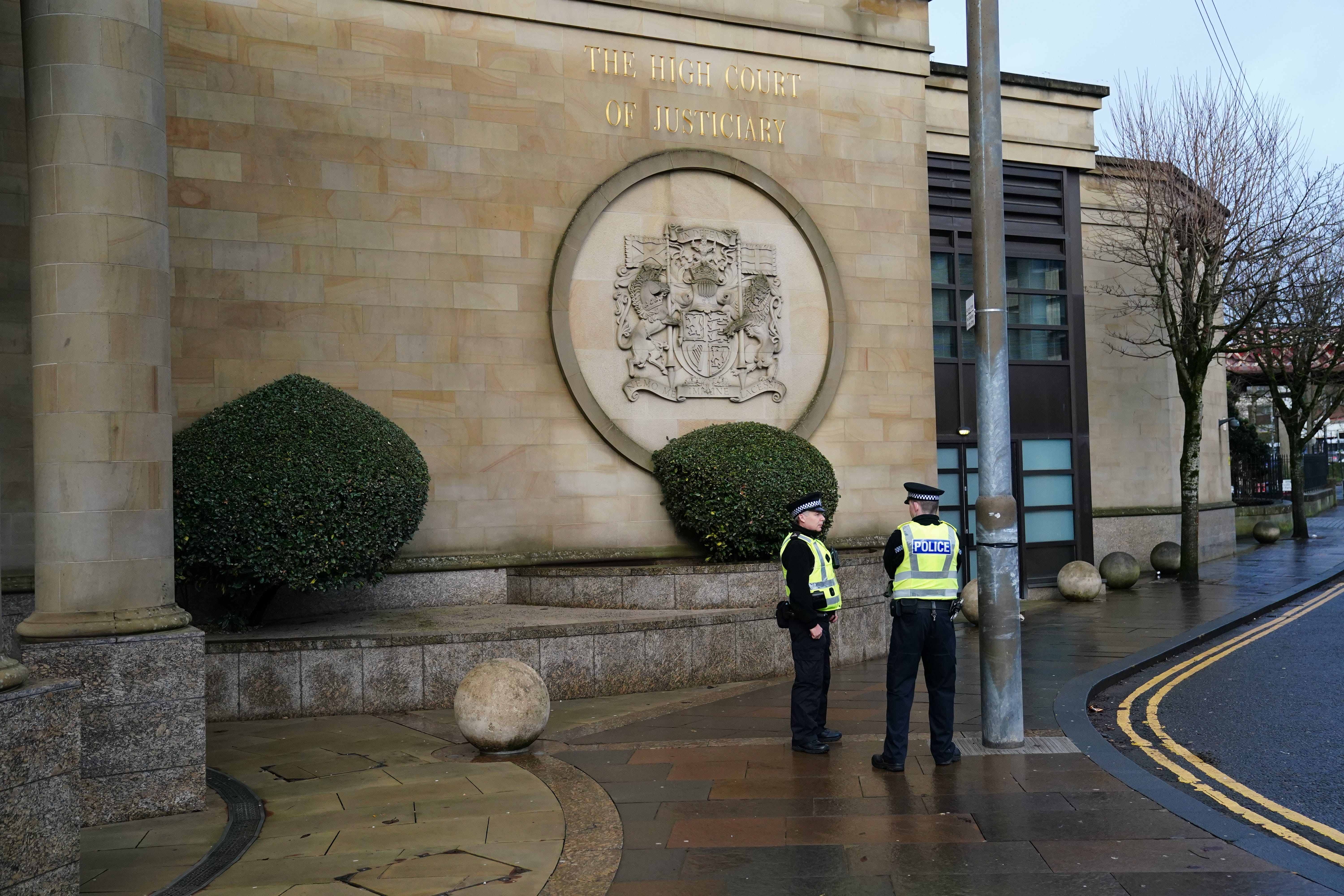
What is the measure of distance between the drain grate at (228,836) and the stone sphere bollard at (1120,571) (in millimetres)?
16204

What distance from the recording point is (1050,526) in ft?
68.9

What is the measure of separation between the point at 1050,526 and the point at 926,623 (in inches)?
541

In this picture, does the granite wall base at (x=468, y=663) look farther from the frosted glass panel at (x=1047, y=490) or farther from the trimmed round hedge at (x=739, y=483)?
the frosted glass panel at (x=1047, y=490)

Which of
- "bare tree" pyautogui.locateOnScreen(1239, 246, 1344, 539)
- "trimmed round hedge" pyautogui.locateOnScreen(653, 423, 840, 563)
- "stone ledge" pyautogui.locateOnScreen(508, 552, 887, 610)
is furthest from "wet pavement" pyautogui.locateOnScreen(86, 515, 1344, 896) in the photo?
"bare tree" pyautogui.locateOnScreen(1239, 246, 1344, 539)

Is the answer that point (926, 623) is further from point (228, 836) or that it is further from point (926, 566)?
point (228, 836)

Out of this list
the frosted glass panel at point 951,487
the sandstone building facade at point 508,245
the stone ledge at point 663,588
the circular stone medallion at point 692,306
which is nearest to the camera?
the sandstone building facade at point 508,245

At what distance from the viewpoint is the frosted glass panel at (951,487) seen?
771 inches

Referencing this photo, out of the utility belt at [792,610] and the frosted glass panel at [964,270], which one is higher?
the frosted glass panel at [964,270]

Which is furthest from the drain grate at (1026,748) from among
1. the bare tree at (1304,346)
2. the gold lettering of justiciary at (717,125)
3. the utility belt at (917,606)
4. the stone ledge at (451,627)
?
the bare tree at (1304,346)

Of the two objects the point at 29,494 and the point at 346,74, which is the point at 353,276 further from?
the point at 29,494

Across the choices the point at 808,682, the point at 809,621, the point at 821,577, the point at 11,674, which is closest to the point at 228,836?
the point at 11,674

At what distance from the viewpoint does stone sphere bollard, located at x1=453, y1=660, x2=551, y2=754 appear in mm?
8695

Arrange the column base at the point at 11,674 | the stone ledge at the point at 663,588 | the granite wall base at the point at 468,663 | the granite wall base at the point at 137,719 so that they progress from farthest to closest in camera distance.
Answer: the stone ledge at the point at 663,588, the granite wall base at the point at 468,663, the granite wall base at the point at 137,719, the column base at the point at 11,674

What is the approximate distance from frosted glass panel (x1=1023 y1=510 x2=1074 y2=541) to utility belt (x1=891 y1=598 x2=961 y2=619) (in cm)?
1308
